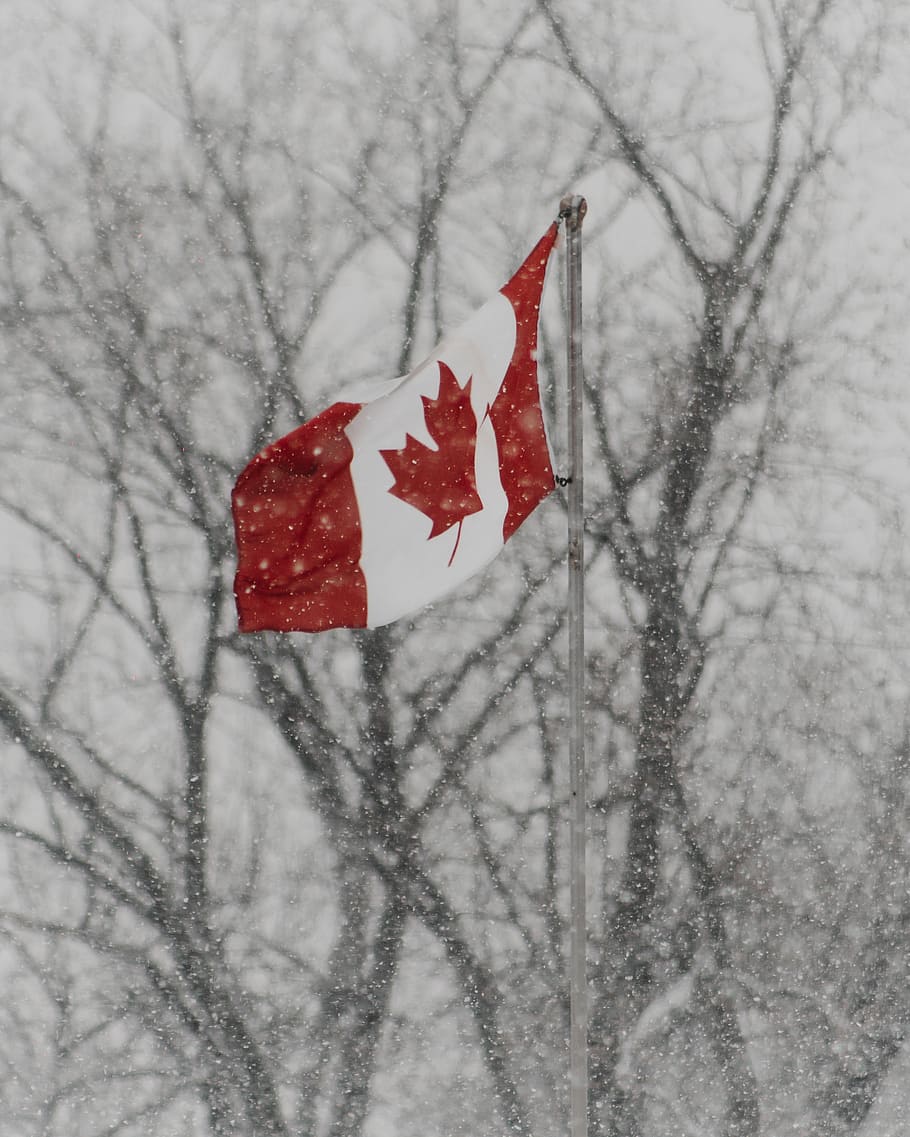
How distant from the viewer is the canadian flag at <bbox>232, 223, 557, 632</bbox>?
234 centimetres

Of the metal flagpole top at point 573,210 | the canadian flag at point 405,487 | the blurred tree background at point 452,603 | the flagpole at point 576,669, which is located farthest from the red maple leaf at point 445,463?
the blurred tree background at point 452,603

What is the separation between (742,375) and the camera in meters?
4.61

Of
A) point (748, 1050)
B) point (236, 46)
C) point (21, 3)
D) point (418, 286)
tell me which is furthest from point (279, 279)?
point (748, 1050)

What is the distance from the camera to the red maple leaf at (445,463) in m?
2.35

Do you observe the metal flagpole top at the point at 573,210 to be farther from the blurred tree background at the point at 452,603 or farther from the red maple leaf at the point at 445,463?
the blurred tree background at the point at 452,603

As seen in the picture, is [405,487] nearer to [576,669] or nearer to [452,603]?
[576,669]

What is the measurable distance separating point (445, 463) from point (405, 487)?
103mm

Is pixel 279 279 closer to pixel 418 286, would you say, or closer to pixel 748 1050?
pixel 418 286

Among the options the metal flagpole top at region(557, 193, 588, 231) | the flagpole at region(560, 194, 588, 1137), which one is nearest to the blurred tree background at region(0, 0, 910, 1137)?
the flagpole at region(560, 194, 588, 1137)

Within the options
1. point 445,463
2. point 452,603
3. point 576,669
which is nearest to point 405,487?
point 445,463

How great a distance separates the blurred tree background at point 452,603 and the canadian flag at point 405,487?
1.90 meters

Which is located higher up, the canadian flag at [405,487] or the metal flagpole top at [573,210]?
the metal flagpole top at [573,210]

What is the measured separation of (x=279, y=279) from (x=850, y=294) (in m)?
2.36

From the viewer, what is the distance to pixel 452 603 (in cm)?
437
